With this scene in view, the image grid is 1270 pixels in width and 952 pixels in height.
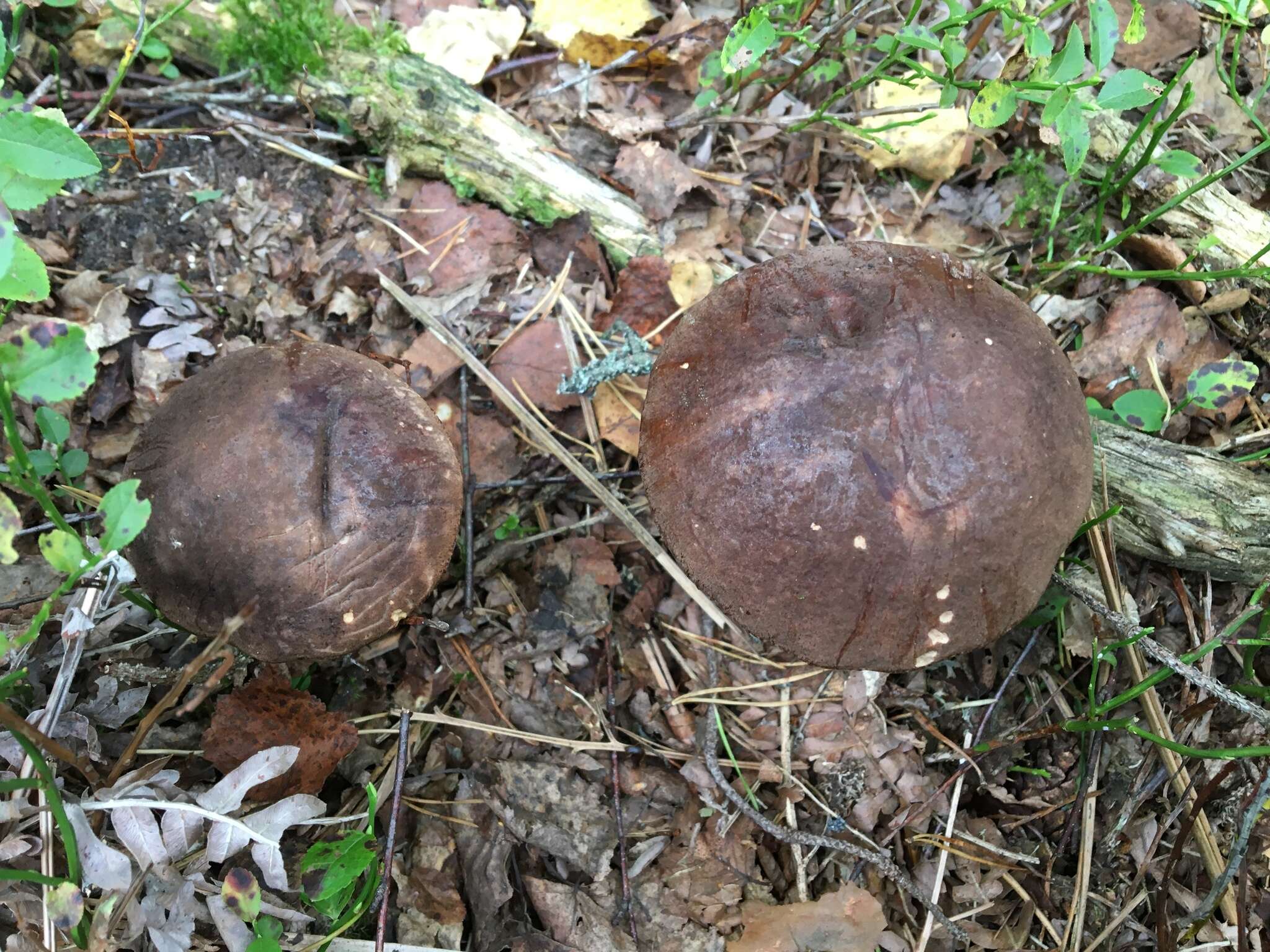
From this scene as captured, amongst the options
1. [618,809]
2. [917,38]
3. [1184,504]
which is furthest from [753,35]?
[618,809]

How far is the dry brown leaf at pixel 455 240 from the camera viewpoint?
343cm

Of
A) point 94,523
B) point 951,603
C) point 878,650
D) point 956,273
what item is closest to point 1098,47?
point 956,273

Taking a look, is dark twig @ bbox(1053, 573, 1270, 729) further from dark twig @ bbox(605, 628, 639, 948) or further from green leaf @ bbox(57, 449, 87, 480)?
green leaf @ bbox(57, 449, 87, 480)

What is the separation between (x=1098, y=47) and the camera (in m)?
2.36

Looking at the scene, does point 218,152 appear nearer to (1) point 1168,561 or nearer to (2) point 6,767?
(2) point 6,767

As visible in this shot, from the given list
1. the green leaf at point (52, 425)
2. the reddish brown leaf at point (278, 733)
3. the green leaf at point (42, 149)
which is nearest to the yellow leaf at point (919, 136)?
the green leaf at point (42, 149)

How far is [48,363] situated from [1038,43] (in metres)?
2.87

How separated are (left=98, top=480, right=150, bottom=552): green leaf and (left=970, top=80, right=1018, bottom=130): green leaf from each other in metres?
2.57

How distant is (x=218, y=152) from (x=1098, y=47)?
11.0 feet

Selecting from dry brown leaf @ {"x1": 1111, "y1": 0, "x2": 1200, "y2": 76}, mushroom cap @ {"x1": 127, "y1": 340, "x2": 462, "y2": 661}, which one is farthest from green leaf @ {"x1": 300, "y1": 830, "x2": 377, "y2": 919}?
dry brown leaf @ {"x1": 1111, "y1": 0, "x2": 1200, "y2": 76}

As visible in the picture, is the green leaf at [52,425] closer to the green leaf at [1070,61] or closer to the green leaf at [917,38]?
the green leaf at [917,38]

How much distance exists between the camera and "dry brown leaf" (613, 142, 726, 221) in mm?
3486

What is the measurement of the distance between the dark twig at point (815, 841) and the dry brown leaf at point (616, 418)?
3.71 feet

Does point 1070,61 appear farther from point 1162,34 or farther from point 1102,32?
point 1162,34
